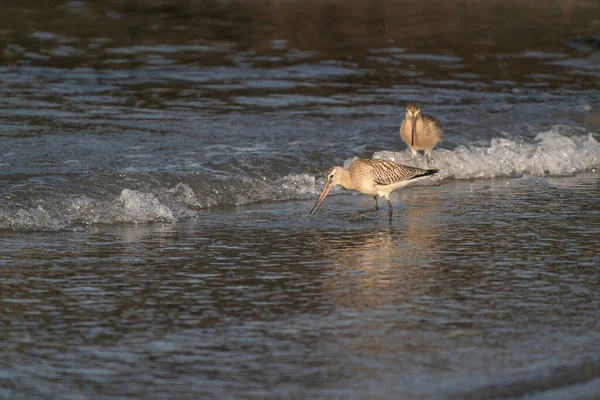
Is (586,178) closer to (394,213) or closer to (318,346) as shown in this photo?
(394,213)

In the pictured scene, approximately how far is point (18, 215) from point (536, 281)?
4.44 meters

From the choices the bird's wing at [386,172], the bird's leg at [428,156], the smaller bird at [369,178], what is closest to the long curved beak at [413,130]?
the bird's leg at [428,156]

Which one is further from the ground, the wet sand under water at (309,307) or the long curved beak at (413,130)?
the long curved beak at (413,130)

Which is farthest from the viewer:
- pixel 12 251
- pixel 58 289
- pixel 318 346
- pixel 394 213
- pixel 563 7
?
pixel 563 7

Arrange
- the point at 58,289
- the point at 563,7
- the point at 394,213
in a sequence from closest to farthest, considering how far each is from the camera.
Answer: the point at 58,289
the point at 394,213
the point at 563,7

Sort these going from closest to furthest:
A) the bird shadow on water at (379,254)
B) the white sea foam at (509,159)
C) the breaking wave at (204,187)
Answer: the bird shadow on water at (379,254) → the breaking wave at (204,187) → the white sea foam at (509,159)

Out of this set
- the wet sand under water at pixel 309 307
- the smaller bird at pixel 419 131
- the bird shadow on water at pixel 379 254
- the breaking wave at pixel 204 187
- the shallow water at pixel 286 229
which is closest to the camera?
the wet sand under water at pixel 309 307

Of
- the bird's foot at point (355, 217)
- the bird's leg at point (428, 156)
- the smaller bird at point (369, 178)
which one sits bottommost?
the bird's foot at point (355, 217)

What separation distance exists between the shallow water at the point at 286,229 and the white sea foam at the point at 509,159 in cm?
3

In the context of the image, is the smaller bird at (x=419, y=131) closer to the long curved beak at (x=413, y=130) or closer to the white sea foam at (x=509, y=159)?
the long curved beak at (x=413, y=130)

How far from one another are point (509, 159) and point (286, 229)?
4.32m

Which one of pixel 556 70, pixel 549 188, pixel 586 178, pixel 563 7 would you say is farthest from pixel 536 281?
pixel 563 7

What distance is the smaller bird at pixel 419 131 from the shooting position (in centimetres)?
1323

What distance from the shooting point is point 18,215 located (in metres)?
9.77
